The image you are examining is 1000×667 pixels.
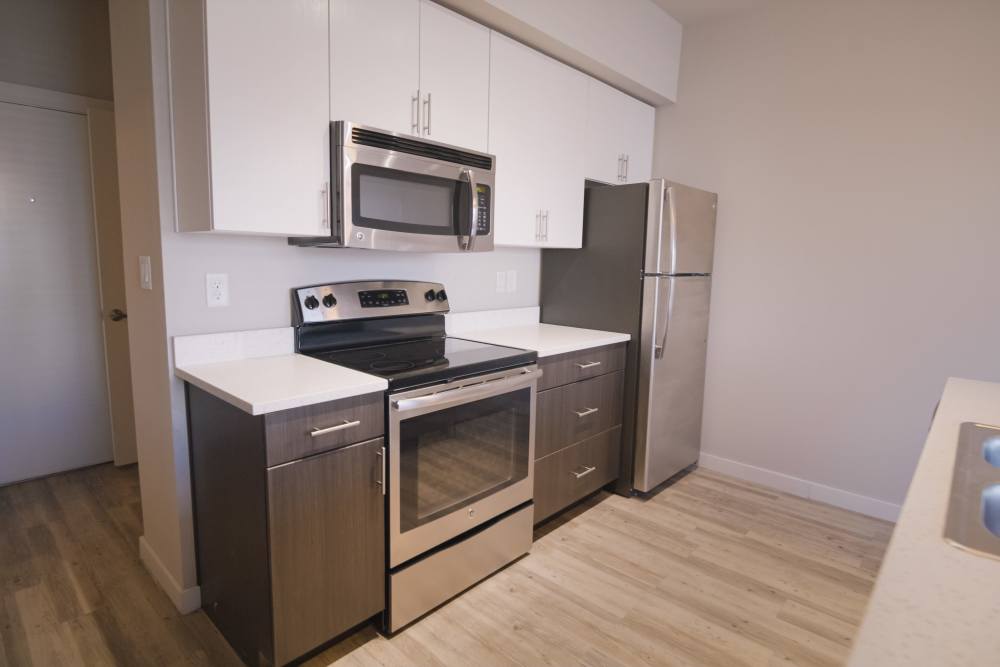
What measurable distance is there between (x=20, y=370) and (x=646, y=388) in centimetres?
325

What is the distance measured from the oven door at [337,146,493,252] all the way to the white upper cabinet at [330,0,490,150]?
15cm

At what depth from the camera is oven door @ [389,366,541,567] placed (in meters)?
1.80

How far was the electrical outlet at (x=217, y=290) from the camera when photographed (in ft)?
6.25

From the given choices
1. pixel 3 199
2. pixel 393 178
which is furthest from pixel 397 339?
pixel 3 199

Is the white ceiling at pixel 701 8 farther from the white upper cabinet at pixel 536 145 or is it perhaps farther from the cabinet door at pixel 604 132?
the white upper cabinet at pixel 536 145

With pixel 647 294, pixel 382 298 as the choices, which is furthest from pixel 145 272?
pixel 647 294

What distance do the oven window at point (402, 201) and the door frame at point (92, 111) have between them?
82.3 inches

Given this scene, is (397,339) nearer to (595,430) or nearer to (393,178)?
(393,178)

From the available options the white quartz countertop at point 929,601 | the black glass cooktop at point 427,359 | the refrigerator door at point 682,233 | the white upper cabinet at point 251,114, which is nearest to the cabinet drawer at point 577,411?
the black glass cooktop at point 427,359

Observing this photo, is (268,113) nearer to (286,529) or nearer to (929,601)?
(286,529)

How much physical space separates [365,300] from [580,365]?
103 cm

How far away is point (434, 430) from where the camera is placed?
6.20 ft

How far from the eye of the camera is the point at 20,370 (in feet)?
9.51

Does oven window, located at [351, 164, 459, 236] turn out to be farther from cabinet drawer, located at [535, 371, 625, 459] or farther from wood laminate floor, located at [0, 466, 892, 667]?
wood laminate floor, located at [0, 466, 892, 667]
